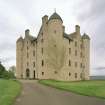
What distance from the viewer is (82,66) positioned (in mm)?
82750

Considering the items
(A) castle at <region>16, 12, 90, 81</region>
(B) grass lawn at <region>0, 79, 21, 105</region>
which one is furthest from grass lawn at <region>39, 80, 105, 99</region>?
(A) castle at <region>16, 12, 90, 81</region>

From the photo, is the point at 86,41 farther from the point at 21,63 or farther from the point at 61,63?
the point at 21,63

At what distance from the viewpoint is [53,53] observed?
71875 mm

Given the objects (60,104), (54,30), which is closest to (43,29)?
(54,30)

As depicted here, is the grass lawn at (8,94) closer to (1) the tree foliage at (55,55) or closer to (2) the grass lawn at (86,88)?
(2) the grass lawn at (86,88)

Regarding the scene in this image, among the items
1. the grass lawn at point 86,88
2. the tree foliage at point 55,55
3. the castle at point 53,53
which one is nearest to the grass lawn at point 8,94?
the grass lawn at point 86,88

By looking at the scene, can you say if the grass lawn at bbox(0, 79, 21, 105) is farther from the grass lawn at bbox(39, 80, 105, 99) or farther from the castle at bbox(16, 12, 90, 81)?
the castle at bbox(16, 12, 90, 81)

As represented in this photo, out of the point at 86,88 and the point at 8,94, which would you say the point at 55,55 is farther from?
the point at 8,94

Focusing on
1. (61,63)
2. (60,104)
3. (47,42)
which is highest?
(47,42)

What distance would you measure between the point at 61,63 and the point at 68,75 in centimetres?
489

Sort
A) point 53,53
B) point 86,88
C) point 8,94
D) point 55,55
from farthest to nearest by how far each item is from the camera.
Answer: point 53,53 → point 55,55 → point 86,88 → point 8,94

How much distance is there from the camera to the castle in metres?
72.2

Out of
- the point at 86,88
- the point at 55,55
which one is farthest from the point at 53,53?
the point at 86,88

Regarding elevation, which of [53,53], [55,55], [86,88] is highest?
[53,53]
